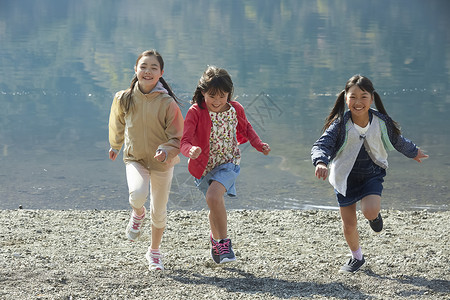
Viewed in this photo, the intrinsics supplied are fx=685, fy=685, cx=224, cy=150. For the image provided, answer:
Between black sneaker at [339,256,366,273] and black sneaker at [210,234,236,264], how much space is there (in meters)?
0.80

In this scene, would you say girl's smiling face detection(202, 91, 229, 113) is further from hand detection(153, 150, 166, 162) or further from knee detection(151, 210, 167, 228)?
knee detection(151, 210, 167, 228)

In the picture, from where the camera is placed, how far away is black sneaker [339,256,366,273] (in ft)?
16.0

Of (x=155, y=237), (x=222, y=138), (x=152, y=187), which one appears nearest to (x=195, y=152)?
(x=222, y=138)

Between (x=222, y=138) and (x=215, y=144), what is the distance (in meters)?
0.07

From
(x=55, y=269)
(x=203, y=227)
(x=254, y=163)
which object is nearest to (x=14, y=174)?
(x=254, y=163)

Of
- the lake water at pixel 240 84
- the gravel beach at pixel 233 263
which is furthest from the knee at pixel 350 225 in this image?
the lake water at pixel 240 84

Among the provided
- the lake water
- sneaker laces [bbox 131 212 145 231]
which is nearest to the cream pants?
sneaker laces [bbox 131 212 145 231]

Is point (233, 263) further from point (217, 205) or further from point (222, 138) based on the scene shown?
point (222, 138)

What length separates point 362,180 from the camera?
15.9 feet

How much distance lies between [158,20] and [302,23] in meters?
12.4

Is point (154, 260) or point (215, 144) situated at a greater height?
point (215, 144)

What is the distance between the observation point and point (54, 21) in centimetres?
5738

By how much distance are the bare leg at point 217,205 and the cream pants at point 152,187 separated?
1.32ft

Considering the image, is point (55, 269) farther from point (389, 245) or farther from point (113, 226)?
point (389, 245)
